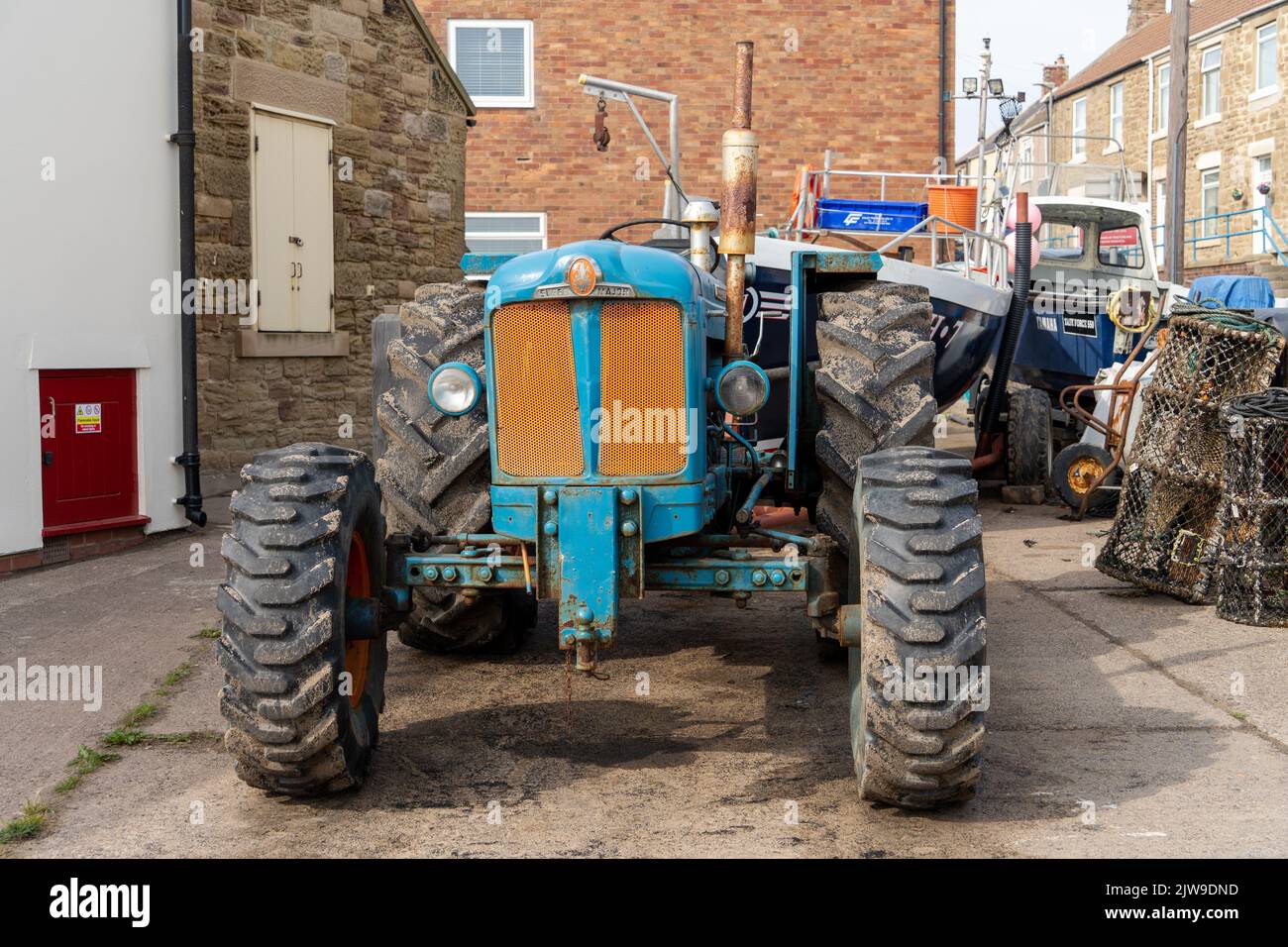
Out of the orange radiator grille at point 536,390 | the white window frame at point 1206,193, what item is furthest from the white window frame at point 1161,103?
the orange radiator grille at point 536,390

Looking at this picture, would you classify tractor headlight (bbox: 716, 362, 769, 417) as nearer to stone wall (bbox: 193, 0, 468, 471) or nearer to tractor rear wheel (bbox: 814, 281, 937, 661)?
tractor rear wheel (bbox: 814, 281, 937, 661)

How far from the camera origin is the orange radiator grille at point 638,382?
4.79 meters

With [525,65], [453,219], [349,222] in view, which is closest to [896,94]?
[525,65]

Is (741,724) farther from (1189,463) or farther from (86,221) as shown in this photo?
(86,221)

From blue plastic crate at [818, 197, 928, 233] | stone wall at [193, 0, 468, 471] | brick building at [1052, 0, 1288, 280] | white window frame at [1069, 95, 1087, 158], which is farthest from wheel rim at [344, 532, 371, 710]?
white window frame at [1069, 95, 1087, 158]

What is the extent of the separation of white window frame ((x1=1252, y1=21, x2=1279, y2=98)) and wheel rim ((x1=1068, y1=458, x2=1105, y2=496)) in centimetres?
2215

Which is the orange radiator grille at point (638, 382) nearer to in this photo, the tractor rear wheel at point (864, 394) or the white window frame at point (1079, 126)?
the tractor rear wheel at point (864, 394)

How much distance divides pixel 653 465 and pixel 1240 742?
8.17ft

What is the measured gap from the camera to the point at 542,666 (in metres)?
6.54

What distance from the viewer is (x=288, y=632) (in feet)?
14.1

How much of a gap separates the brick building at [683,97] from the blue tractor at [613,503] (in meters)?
14.4

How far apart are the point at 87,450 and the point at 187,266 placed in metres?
1.61

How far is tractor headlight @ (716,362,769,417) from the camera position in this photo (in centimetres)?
504

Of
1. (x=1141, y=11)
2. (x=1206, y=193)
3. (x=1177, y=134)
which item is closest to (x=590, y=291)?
(x=1177, y=134)
